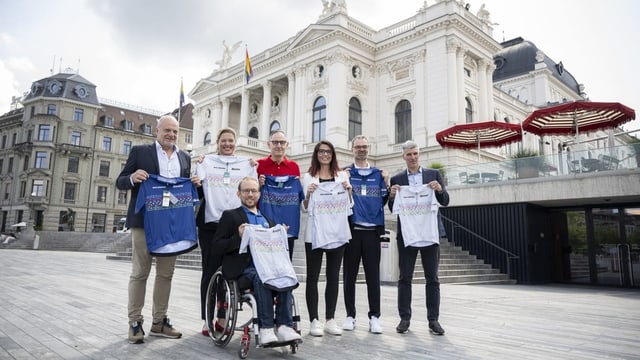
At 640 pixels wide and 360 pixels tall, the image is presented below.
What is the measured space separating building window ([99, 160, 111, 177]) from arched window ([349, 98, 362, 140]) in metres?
34.1

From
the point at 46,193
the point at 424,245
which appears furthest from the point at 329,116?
the point at 46,193

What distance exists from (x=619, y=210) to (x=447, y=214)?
18.3ft

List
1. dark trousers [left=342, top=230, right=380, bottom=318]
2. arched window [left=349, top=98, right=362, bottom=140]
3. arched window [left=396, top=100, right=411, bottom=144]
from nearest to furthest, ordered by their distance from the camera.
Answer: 1. dark trousers [left=342, top=230, right=380, bottom=318]
2. arched window [left=396, top=100, right=411, bottom=144]
3. arched window [left=349, top=98, right=362, bottom=140]

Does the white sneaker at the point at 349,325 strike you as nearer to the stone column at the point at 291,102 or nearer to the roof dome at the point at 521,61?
the stone column at the point at 291,102

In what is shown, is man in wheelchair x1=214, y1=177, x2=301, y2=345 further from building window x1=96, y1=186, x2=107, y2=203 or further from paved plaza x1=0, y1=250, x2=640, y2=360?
building window x1=96, y1=186, x2=107, y2=203

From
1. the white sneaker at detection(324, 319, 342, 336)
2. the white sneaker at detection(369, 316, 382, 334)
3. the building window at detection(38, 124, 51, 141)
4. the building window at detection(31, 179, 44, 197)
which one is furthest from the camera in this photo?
the building window at detection(38, 124, 51, 141)

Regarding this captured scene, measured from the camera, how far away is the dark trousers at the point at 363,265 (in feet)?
16.5

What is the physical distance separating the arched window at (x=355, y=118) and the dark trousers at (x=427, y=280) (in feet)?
86.7

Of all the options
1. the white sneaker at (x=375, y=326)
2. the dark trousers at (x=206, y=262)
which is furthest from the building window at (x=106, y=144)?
the white sneaker at (x=375, y=326)

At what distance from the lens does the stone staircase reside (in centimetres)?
1282

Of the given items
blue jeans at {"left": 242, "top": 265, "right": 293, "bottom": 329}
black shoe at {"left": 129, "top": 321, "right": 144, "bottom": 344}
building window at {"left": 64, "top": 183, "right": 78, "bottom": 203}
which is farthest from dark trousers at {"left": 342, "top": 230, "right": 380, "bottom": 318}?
building window at {"left": 64, "top": 183, "right": 78, "bottom": 203}

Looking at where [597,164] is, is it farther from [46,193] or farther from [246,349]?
[46,193]

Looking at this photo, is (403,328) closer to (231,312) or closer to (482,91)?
(231,312)

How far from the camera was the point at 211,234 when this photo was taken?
4.75 m
